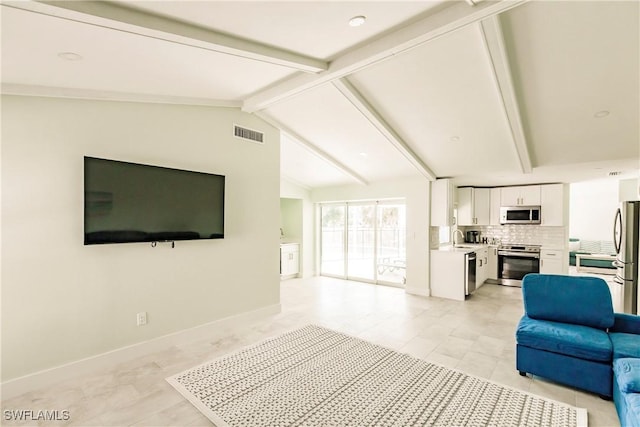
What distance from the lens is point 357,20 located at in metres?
2.25

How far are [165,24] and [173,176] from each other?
1640 mm

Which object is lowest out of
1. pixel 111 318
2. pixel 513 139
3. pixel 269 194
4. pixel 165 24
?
pixel 111 318

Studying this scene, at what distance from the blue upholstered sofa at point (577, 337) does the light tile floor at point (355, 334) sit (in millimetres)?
160

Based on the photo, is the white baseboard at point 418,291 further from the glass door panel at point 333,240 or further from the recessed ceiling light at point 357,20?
the recessed ceiling light at point 357,20

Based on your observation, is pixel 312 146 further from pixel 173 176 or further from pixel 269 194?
pixel 173 176

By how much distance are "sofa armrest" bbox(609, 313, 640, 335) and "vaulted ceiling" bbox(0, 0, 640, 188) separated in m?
2.05

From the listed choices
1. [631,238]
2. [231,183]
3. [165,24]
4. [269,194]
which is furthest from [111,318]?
[631,238]

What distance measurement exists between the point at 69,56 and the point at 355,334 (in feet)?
12.6

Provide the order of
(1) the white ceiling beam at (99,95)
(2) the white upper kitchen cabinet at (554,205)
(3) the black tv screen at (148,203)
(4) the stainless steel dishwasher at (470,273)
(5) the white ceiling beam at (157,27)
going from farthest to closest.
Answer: (2) the white upper kitchen cabinet at (554,205) < (4) the stainless steel dishwasher at (470,273) < (3) the black tv screen at (148,203) < (1) the white ceiling beam at (99,95) < (5) the white ceiling beam at (157,27)

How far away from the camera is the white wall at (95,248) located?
8.44ft

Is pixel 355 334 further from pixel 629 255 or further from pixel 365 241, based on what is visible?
pixel 629 255

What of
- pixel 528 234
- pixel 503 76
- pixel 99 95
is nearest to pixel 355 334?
pixel 503 76

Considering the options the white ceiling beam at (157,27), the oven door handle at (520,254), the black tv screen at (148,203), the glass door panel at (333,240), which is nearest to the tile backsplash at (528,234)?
the oven door handle at (520,254)

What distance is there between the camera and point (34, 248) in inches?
104
